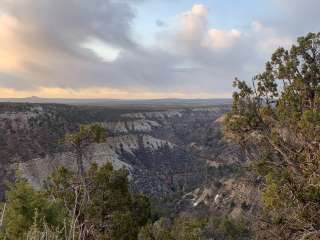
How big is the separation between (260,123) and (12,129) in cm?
8595

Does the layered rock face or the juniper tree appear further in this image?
the layered rock face

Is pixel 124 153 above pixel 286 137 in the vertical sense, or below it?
below

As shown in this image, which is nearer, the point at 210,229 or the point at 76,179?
the point at 76,179

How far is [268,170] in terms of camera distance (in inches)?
610

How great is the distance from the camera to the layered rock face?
8606 centimetres

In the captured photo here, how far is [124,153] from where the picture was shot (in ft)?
363

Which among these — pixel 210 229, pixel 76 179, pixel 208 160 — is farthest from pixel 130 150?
pixel 76 179

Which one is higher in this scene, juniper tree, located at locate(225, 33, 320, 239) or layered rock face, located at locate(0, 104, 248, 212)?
juniper tree, located at locate(225, 33, 320, 239)

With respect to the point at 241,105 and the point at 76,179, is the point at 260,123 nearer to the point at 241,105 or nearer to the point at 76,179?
the point at 241,105

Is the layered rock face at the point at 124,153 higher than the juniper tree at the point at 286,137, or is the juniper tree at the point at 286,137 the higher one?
the juniper tree at the point at 286,137

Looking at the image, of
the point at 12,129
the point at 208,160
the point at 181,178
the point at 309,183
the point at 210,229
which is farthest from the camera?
the point at 208,160

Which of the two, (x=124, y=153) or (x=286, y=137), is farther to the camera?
(x=124, y=153)

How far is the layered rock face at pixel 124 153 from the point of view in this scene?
8606 cm

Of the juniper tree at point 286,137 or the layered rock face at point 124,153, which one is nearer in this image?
the juniper tree at point 286,137
